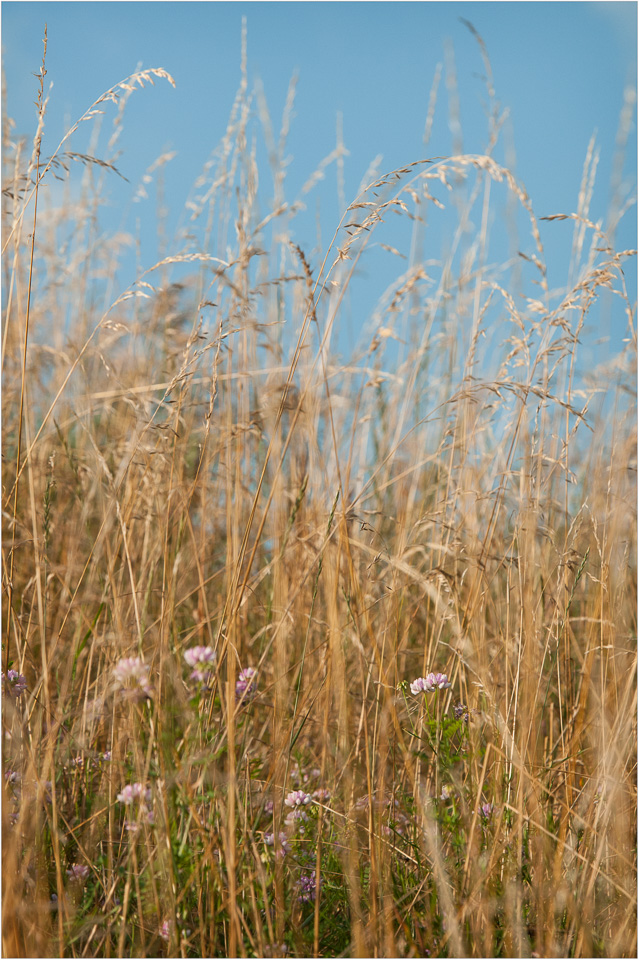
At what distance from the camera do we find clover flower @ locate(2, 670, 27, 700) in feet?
3.62

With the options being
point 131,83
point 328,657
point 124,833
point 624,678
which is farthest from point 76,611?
point 624,678

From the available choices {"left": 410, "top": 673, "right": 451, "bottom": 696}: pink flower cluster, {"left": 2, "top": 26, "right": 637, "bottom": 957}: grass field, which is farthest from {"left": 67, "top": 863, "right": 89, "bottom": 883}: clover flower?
{"left": 410, "top": 673, "right": 451, "bottom": 696}: pink flower cluster

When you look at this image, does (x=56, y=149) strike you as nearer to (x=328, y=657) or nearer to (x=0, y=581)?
(x=0, y=581)

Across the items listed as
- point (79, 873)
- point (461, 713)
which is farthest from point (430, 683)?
point (79, 873)

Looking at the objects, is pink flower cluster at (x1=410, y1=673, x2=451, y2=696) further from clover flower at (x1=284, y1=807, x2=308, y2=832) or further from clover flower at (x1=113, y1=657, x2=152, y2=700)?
clover flower at (x1=113, y1=657, x2=152, y2=700)

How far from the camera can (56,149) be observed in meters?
1.23

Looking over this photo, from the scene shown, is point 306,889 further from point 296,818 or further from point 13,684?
point 13,684

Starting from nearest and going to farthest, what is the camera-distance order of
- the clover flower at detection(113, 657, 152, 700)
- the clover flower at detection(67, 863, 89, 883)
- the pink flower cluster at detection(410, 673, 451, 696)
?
the clover flower at detection(113, 657, 152, 700), the clover flower at detection(67, 863, 89, 883), the pink flower cluster at detection(410, 673, 451, 696)

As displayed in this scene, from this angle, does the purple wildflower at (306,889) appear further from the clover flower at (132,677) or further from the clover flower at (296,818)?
the clover flower at (132,677)

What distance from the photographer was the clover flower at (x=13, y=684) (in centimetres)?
110

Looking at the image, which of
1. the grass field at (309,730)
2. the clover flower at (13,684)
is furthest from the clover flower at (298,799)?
the clover flower at (13,684)

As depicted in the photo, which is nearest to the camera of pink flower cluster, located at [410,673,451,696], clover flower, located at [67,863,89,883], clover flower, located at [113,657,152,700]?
clover flower, located at [113,657,152,700]

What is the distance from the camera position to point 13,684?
3.74 ft

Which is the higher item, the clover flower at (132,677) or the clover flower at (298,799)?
the clover flower at (132,677)
